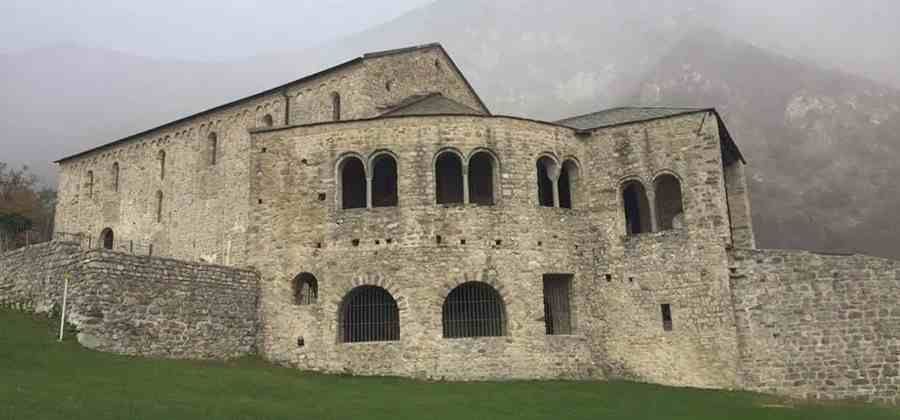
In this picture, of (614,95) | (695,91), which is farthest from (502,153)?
(614,95)

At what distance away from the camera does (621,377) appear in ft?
70.7

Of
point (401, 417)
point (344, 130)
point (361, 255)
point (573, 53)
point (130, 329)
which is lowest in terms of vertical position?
point (401, 417)

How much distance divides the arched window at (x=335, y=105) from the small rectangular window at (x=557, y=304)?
35.3 ft

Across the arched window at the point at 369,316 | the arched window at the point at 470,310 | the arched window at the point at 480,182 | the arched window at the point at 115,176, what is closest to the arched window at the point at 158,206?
the arched window at the point at 115,176

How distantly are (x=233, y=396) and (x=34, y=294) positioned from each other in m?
8.73

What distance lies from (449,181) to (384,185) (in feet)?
7.71

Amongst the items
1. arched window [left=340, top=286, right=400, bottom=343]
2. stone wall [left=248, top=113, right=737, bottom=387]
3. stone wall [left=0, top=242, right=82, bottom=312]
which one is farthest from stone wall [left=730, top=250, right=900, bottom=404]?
stone wall [left=0, top=242, right=82, bottom=312]

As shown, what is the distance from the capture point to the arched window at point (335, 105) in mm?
27594

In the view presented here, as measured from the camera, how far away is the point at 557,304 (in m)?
22.6

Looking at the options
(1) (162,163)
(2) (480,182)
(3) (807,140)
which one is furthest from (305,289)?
(3) (807,140)

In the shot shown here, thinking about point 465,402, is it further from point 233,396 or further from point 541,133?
point 541,133

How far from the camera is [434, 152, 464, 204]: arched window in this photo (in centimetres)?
2411

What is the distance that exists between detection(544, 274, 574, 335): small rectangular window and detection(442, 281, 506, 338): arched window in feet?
6.35

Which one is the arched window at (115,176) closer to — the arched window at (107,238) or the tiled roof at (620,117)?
the arched window at (107,238)
